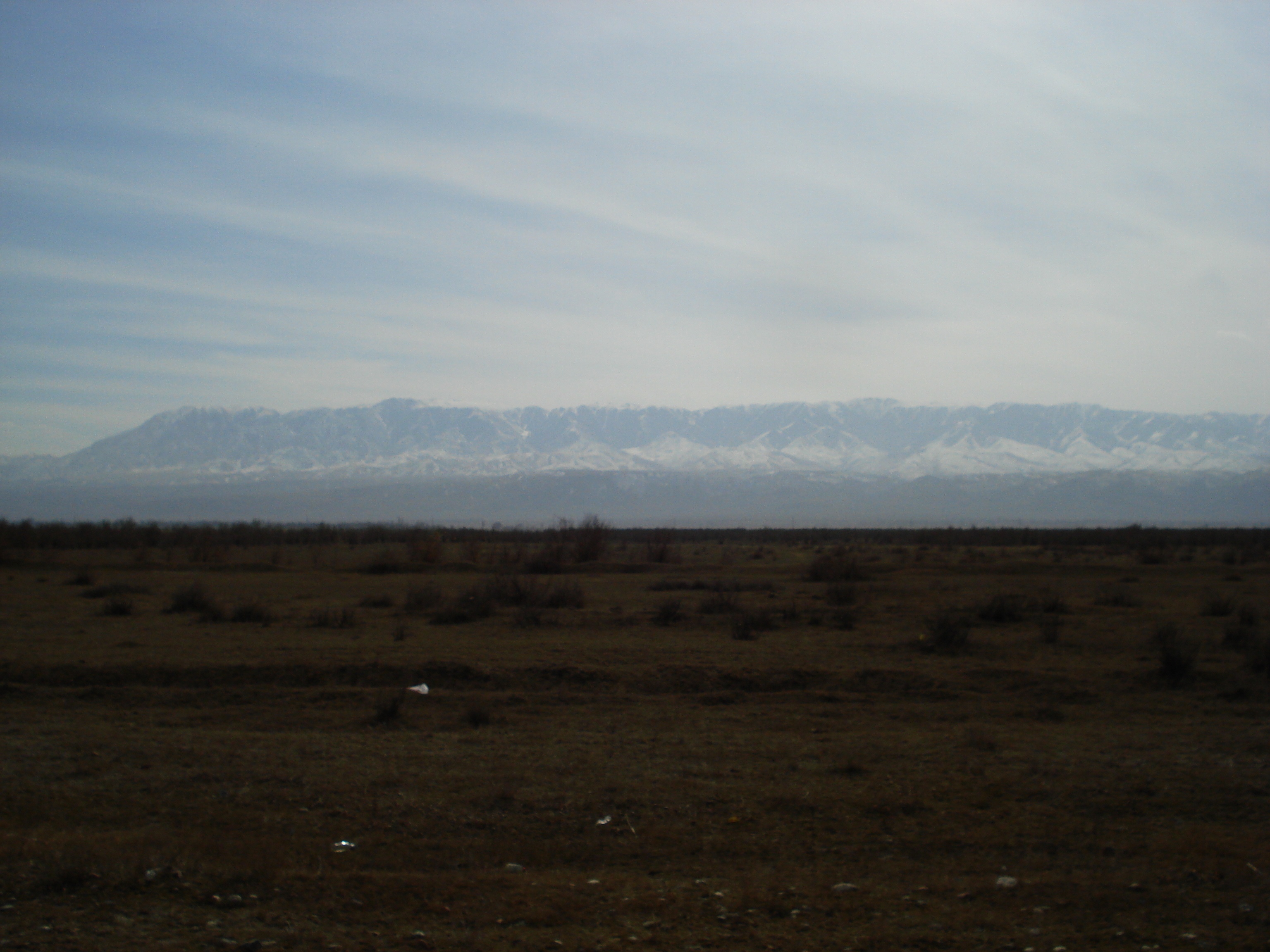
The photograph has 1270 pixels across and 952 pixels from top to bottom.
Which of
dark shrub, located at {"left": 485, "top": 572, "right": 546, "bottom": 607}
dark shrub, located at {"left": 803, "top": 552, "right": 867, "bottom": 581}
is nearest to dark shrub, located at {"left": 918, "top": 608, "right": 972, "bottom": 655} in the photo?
dark shrub, located at {"left": 485, "top": 572, "right": 546, "bottom": 607}

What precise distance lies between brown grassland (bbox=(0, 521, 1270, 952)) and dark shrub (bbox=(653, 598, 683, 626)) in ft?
0.28

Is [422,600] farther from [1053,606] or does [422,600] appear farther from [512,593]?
[1053,606]

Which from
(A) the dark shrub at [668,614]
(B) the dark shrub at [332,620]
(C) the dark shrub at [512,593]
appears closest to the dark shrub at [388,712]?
(B) the dark shrub at [332,620]

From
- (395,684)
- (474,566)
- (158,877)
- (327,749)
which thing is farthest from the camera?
(474,566)

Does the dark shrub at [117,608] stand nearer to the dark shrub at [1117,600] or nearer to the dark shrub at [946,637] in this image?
the dark shrub at [946,637]

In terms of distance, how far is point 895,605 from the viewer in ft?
89.5

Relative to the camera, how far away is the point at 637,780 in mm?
9789

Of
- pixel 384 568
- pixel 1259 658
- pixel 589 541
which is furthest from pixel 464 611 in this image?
pixel 589 541

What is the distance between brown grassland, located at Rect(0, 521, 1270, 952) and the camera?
632cm

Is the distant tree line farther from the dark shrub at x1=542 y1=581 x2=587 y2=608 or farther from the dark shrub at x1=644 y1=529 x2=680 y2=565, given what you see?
the dark shrub at x1=542 y1=581 x2=587 y2=608

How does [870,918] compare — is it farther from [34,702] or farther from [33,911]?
[34,702]

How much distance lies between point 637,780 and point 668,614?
43.3 ft

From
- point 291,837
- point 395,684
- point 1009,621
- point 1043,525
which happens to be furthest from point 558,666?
point 1043,525

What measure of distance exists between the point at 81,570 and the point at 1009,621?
128 ft
